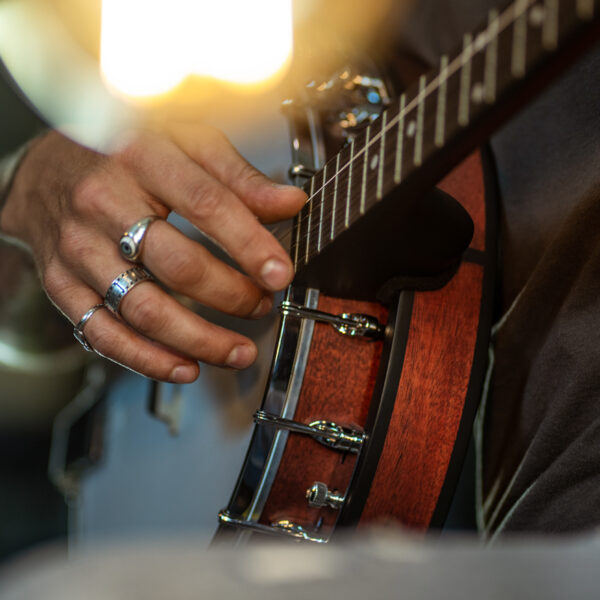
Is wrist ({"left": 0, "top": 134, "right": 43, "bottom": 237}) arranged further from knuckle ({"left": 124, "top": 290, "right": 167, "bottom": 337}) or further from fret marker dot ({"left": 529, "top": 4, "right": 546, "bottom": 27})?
fret marker dot ({"left": 529, "top": 4, "right": 546, "bottom": 27})

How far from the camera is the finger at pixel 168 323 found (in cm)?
48

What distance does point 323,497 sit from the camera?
0.47m

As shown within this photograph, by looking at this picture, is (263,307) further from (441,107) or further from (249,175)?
(441,107)

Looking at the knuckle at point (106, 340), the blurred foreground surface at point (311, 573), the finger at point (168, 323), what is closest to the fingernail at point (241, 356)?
the finger at point (168, 323)

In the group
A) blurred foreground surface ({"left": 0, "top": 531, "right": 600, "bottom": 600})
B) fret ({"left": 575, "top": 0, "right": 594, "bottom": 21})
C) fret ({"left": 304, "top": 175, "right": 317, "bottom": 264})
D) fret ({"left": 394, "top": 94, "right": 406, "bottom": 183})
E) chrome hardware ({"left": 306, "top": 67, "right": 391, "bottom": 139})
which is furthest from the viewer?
chrome hardware ({"left": 306, "top": 67, "right": 391, "bottom": 139})

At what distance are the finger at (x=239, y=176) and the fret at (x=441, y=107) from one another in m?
0.15

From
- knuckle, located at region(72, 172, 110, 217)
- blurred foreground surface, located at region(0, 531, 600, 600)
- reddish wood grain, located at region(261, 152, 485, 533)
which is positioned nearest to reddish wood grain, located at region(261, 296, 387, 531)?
reddish wood grain, located at region(261, 152, 485, 533)

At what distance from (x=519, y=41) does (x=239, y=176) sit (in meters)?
0.25

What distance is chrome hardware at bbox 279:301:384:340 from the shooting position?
48cm

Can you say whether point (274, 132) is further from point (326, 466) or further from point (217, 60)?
point (326, 466)

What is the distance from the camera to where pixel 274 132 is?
2.08 ft

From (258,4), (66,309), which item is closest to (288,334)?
(66,309)

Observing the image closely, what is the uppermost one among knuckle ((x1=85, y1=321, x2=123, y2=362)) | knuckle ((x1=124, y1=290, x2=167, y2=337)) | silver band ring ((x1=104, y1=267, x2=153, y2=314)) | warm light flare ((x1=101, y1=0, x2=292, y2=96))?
warm light flare ((x1=101, y1=0, x2=292, y2=96))

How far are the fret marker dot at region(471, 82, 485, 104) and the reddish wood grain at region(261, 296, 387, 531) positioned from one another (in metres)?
0.22
